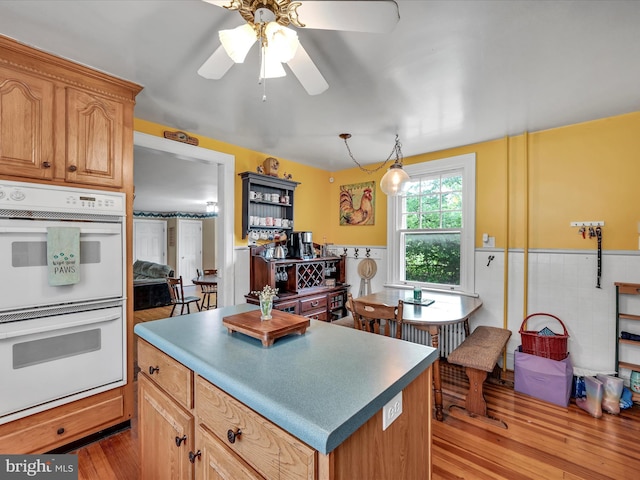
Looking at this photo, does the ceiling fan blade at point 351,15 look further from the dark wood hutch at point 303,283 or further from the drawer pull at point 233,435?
the dark wood hutch at point 303,283

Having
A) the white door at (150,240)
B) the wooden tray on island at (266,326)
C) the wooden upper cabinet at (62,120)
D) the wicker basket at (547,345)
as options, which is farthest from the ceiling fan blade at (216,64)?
the white door at (150,240)

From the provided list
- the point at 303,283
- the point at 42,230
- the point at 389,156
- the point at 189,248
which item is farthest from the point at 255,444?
the point at 189,248

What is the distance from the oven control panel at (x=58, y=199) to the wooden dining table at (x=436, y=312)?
2.20 meters

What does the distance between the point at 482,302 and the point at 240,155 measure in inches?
123

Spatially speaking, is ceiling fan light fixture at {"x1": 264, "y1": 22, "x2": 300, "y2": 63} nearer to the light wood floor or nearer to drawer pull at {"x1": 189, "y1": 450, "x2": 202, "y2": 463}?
drawer pull at {"x1": 189, "y1": 450, "x2": 202, "y2": 463}

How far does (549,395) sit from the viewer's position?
240cm

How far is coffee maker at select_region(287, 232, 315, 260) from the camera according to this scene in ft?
12.1

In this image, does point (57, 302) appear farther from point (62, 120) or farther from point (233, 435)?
point (233, 435)

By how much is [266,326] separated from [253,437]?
0.45 meters

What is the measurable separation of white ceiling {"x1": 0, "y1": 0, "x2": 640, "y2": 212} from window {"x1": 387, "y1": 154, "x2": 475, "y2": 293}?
63 cm

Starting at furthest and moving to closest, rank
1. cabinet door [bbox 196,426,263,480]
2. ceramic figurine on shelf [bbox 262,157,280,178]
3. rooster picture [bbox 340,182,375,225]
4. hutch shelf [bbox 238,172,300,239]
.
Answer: rooster picture [bbox 340,182,375,225] → ceramic figurine on shelf [bbox 262,157,280,178] → hutch shelf [bbox 238,172,300,239] → cabinet door [bbox 196,426,263,480]

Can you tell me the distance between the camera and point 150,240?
922 cm

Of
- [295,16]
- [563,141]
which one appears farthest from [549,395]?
[295,16]

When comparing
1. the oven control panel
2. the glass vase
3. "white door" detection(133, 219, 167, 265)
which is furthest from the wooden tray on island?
"white door" detection(133, 219, 167, 265)
